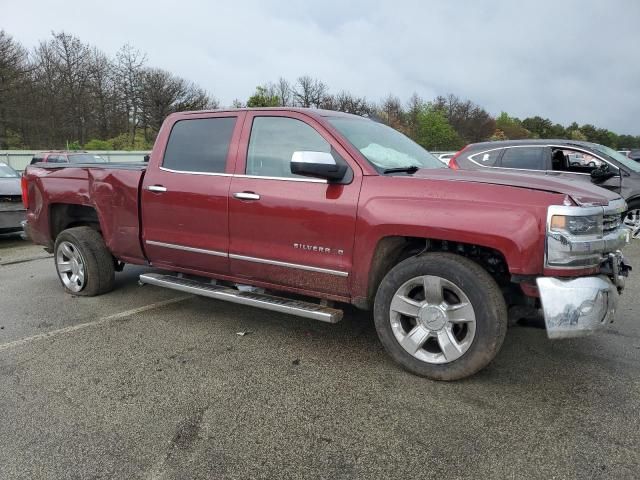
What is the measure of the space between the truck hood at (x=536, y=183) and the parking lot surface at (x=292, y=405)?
1.20 metres

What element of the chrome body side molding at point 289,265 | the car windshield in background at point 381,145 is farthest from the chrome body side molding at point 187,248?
the car windshield in background at point 381,145

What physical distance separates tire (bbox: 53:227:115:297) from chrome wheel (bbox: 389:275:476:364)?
3.30 meters

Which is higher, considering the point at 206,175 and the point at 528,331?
the point at 206,175

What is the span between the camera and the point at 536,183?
3117 millimetres

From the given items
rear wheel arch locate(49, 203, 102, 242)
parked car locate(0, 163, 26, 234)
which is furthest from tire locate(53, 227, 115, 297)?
parked car locate(0, 163, 26, 234)

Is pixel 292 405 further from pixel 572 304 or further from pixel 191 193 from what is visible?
pixel 191 193

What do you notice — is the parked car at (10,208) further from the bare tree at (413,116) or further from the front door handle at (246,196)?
the bare tree at (413,116)

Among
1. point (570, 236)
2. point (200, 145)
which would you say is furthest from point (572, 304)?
point (200, 145)

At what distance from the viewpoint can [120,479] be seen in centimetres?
234

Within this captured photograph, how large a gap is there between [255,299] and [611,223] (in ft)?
8.25

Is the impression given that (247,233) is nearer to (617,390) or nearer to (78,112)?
(617,390)

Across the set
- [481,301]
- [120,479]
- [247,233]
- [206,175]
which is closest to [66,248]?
[206,175]

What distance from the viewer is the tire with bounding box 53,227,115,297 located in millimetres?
5137

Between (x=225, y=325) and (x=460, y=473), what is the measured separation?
2558 mm
